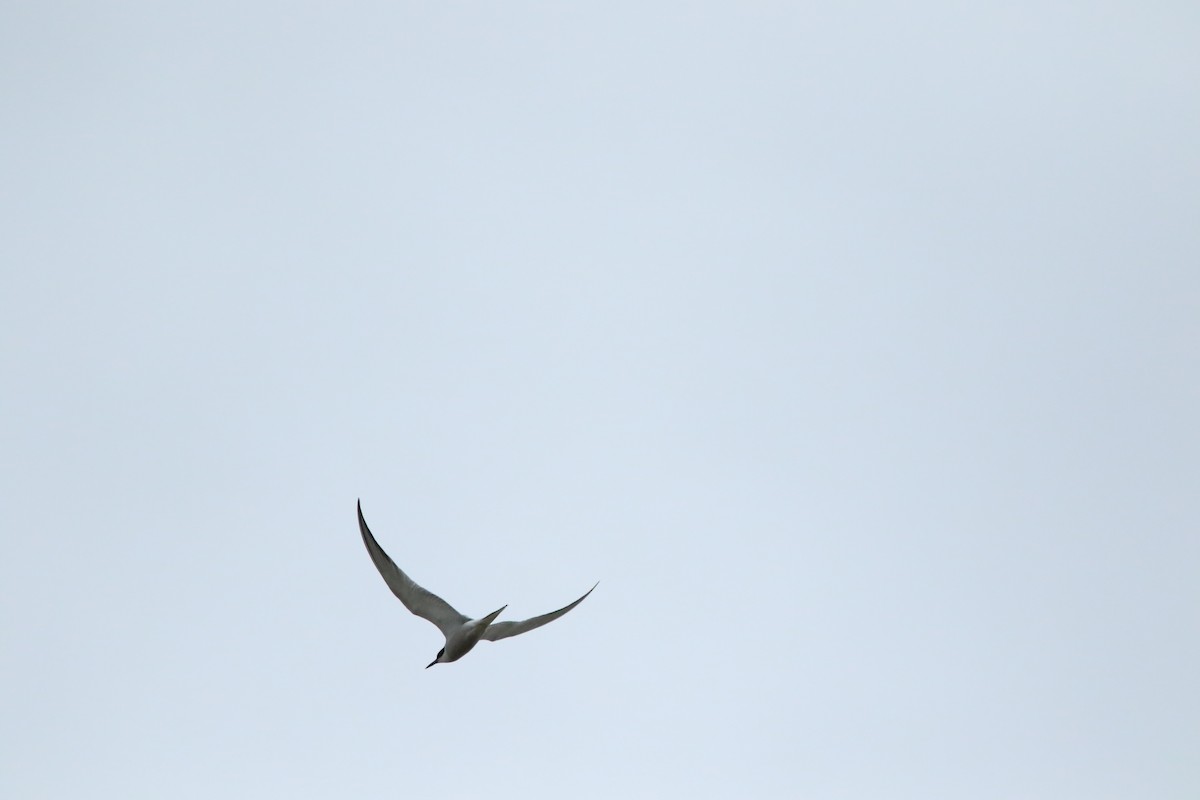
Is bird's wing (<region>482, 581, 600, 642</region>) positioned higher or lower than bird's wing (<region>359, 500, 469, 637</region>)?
lower

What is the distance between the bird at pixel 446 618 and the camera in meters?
34.7

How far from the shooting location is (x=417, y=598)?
36031mm

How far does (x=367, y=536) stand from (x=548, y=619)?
240 inches

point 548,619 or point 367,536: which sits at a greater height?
point 367,536

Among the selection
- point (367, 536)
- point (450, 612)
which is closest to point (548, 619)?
point (450, 612)

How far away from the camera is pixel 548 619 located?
3475 cm

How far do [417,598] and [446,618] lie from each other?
1.13 metres

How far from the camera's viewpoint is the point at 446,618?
118 feet

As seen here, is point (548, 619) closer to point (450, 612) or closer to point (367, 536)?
point (450, 612)

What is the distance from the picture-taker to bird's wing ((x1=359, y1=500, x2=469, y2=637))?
35250 millimetres

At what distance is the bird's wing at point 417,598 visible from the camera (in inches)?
1388

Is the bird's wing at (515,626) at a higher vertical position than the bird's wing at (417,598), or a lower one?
lower

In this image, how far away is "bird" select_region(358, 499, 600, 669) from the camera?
3466 cm

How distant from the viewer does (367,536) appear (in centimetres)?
3431
